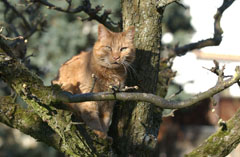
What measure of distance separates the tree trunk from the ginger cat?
0.20 m

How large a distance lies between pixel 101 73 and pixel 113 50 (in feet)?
0.88

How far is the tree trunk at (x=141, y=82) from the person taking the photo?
9.72 ft

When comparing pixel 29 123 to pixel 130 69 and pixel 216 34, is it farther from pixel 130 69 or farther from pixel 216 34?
pixel 216 34

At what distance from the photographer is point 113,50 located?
11.5 ft

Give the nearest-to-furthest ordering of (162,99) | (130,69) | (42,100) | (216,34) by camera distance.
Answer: (162,99) < (42,100) < (130,69) < (216,34)

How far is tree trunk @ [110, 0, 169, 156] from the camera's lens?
2.96m

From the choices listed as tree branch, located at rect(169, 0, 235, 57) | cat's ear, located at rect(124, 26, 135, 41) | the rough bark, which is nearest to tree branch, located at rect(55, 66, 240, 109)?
the rough bark

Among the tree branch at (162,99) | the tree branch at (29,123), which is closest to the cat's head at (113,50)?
the tree branch at (29,123)

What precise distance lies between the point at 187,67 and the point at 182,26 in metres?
1.34

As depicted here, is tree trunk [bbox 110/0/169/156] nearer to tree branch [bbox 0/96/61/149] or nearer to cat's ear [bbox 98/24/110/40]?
cat's ear [bbox 98/24/110/40]

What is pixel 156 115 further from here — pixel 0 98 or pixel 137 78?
pixel 0 98

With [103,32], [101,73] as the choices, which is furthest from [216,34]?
[101,73]

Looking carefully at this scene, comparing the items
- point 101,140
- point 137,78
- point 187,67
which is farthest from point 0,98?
point 187,67

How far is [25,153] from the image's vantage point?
9805 millimetres
